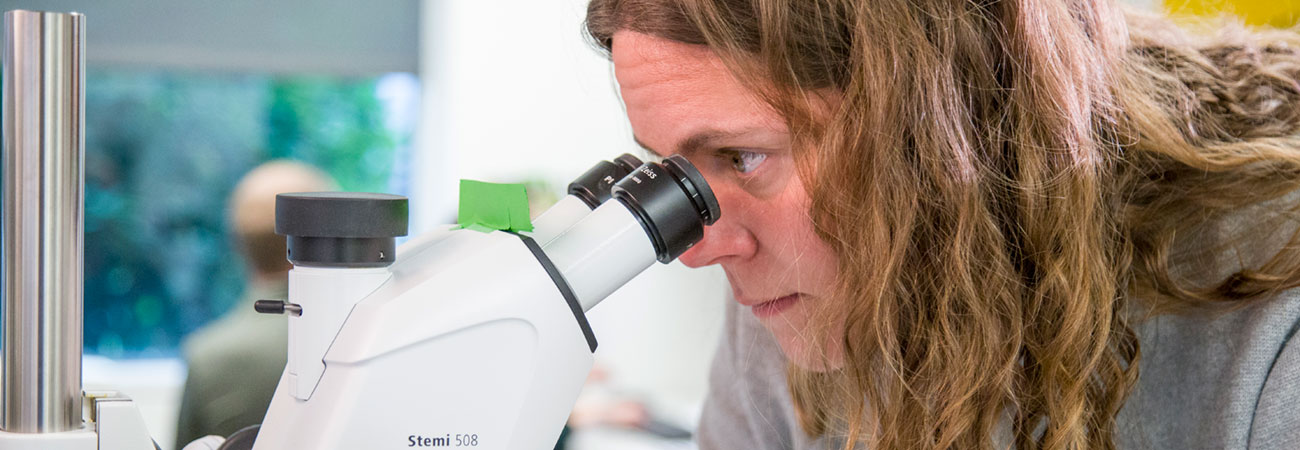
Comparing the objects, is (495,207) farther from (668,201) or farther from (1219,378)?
(1219,378)

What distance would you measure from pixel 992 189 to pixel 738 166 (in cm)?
23

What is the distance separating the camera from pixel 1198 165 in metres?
0.98

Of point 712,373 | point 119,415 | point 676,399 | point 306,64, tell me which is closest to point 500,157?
point 306,64

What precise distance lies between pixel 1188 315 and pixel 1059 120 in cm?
30

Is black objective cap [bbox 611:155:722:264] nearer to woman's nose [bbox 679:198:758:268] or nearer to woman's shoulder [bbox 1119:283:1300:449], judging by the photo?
woman's nose [bbox 679:198:758:268]

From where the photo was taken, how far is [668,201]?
0.72 meters

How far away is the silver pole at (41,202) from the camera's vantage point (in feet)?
1.84

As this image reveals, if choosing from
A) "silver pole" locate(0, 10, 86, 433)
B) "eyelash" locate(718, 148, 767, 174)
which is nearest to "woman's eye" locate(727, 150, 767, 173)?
"eyelash" locate(718, 148, 767, 174)

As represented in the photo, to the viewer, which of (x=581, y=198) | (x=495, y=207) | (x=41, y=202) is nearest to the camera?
(x=41, y=202)

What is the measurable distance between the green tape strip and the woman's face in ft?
0.85

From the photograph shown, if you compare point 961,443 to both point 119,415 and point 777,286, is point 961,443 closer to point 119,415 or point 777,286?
point 777,286

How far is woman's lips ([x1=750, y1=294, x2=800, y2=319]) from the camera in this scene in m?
0.99

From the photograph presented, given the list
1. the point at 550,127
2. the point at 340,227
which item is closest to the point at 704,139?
the point at 340,227

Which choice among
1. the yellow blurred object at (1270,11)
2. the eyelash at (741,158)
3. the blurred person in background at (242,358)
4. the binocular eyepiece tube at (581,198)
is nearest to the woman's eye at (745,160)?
the eyelash at (741,158)
